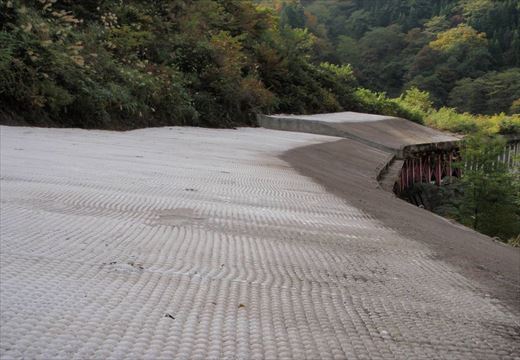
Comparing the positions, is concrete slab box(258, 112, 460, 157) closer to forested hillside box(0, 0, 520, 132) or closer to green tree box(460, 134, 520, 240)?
forested hillside box(0, 0, 520, 132)

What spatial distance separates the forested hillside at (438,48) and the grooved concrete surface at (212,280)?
33.1 metres

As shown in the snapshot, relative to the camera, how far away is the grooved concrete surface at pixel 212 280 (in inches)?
47.4

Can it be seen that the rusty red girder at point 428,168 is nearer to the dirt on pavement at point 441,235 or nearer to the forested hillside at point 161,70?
the forested hillside at point 161,70

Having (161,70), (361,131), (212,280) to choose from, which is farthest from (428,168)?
(212,280)

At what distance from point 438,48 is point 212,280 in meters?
44.9

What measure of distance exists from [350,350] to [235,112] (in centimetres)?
1075

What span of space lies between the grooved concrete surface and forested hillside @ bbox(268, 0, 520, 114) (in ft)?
109

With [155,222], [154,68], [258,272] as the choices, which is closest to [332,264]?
[258,272]

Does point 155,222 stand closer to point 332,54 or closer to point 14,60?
point 14,60

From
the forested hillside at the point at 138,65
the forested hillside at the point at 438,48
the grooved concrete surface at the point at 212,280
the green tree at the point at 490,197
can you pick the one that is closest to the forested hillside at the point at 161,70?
the forested hillside at the point at 138,65

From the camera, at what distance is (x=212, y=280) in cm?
164

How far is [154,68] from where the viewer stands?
9852mm

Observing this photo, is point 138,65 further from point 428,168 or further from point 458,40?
point 458,40

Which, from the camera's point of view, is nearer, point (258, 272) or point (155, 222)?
point (258, 272)
